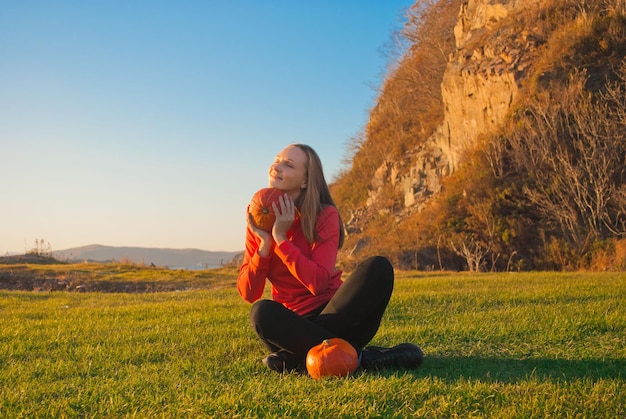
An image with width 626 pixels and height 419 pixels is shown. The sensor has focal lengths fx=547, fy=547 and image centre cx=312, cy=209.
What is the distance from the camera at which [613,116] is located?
64.7ft

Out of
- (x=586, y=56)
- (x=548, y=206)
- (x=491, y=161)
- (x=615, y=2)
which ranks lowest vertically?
(x=548, y=206)


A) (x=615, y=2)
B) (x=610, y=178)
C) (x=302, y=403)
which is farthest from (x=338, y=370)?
(x=615, y=2)

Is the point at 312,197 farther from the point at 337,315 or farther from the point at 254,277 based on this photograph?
the point at 337,315

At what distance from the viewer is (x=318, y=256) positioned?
433 cm

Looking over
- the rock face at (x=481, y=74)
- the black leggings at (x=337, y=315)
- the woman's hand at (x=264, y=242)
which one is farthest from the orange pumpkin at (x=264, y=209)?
the rock face at (x=481, y=74)

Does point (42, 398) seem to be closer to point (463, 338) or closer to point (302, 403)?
point (302, 403)

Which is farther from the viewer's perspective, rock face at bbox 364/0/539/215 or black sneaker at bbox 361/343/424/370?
rock face at bbox 364/0/539/215

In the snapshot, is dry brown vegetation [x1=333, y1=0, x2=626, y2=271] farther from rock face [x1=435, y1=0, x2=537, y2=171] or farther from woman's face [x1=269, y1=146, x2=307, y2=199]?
woman's face [x1=269, y1=146, x2=307, y2=199]

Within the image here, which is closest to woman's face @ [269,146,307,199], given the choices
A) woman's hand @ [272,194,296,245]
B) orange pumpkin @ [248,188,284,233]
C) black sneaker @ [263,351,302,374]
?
orange pumpkin @ [248,188,284,233]

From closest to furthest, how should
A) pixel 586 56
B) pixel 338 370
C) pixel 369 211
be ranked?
pixel 338 370
pixel 586 56
pixel 369 211

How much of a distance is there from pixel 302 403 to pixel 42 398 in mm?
1710

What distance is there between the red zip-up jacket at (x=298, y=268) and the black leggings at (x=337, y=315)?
0.81 ft

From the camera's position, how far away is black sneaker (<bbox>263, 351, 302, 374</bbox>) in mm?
4160

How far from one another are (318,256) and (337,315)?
19.5 inches
